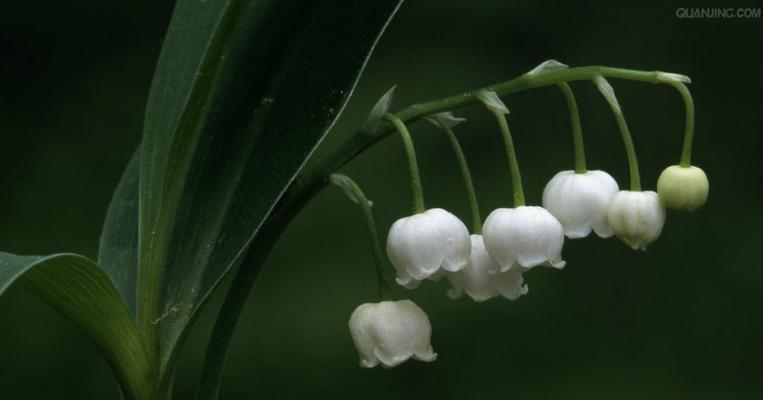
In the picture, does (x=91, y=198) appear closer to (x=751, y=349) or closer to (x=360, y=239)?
(x=360, y=239)

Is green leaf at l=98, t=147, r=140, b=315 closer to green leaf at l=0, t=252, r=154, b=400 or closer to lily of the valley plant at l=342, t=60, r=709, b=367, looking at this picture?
green leaf at l=0, t=252, r=154, b=400

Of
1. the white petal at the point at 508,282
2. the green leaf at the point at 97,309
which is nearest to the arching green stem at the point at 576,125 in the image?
the white petal at the point at 508,282

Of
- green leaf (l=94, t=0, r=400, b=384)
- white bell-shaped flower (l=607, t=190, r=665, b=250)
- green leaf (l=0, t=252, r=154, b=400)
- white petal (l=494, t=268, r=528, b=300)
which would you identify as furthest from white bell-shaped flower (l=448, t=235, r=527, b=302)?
green leaf (l=0, t=252, r=154, b=400)

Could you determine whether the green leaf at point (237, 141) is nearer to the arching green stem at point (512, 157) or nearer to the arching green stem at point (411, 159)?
the arching green stem at point (411, 159)

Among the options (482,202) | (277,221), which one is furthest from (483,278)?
(482,202)

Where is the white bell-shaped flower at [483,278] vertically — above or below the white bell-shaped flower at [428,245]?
below

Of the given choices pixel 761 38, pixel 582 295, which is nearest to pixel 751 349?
pixel 582 295
